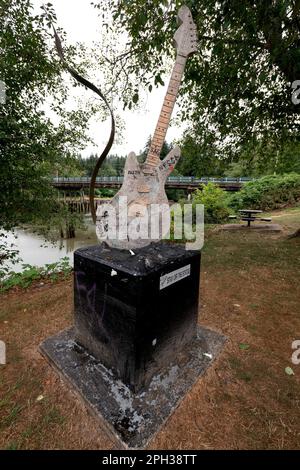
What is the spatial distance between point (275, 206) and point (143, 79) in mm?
13692

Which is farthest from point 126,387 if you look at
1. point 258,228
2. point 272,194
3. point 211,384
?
point 272,194

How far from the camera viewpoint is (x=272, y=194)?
15172mm

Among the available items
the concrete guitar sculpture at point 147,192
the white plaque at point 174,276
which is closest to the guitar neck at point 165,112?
the concrete guitar sculpture at point 147,192

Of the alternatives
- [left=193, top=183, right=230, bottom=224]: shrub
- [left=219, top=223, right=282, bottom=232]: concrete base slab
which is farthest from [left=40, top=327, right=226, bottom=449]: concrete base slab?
[left=193, top=183, right=230, bottom=224]: shrub

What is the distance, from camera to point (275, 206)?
589 inches

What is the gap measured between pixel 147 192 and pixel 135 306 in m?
1.16

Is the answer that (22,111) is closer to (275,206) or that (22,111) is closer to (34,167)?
(34,167)

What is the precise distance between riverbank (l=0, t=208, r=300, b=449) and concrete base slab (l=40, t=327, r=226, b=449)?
3.2 inches

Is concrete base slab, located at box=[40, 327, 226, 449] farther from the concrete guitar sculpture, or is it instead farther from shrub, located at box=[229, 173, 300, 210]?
shrub, located at box=[229, 173, 300, 210]

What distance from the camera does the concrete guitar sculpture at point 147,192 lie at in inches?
88.4

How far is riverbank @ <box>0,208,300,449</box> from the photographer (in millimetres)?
1679

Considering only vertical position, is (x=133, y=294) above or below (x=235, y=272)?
above

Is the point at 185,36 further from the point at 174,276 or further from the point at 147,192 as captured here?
the point at 174,276
